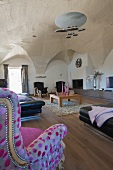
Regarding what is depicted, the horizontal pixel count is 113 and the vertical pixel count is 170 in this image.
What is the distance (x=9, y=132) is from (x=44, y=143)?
0.40 meters

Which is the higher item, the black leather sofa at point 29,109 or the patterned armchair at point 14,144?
the patterned armchair at point 14,144

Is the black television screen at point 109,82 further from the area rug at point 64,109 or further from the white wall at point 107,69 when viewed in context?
the area rug at point 64,109

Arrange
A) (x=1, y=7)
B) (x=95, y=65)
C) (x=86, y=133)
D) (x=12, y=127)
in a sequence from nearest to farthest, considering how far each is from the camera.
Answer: (x=12, y=127) → (x=86, y=133) → (x=1, y=7) → (x=95, y=65)

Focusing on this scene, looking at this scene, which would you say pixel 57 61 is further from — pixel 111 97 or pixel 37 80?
pixel 111 97

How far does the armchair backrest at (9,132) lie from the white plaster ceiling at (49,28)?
13.4 ft

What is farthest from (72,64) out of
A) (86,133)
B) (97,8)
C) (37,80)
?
(86,133)

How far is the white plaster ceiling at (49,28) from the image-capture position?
4266 mm

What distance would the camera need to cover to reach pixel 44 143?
3.55ft

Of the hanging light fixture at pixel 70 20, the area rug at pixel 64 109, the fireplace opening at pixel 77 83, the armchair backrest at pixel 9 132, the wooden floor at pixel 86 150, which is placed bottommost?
the wooden floor at pixel 86 150

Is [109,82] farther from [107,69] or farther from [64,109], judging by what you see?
[64,109]

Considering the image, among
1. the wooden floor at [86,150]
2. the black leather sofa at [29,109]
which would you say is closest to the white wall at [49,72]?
the black leather sofa at [29,109]

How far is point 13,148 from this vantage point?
0.81 meters

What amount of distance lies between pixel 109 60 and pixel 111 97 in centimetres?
224

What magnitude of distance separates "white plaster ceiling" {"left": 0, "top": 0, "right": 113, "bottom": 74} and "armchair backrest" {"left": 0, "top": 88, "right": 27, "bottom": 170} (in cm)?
407
